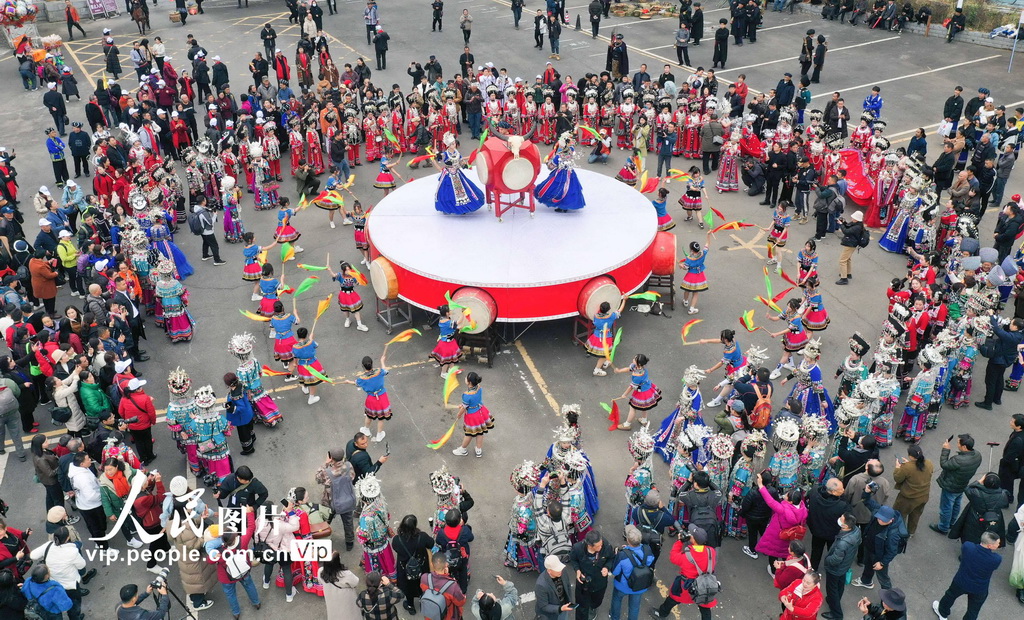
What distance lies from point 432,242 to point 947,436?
972 cm

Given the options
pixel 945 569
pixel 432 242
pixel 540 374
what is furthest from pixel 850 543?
pixel 432 242

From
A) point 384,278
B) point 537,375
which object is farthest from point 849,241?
point 384,278

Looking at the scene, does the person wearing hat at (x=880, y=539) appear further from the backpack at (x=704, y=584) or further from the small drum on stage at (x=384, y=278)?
the small drum on stage at (x=384, y=278)

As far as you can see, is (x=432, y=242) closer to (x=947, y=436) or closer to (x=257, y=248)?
(x=257, y=248)

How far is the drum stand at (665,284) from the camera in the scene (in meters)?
17.5

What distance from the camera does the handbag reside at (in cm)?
1098

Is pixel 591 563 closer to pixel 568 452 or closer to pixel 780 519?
pixel 568 452

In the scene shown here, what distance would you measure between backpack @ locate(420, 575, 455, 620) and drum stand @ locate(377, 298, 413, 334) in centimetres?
795

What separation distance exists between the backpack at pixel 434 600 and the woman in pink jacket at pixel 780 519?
13.7ft

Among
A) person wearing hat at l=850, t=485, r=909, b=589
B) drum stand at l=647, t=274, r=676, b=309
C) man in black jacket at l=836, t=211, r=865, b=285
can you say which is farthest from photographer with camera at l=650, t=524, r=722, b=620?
man in black jacket at l=836, t=211, r=865, b=285

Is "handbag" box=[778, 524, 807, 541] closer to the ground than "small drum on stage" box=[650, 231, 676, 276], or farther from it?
closer to the ground

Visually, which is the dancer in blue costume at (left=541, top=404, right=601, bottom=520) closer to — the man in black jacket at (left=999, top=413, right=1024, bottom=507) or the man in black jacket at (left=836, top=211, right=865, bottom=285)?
the man in black jacket at (left=999, top=413, right=1024, bottom=507)

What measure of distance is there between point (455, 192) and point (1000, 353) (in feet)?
33.7

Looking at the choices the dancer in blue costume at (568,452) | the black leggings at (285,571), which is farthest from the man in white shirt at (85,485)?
the dancer in blue costume at (568,452)
